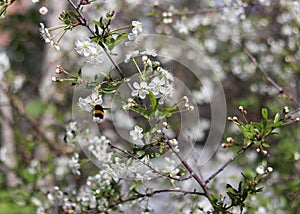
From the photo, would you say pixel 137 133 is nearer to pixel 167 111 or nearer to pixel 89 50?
pixel 167 111

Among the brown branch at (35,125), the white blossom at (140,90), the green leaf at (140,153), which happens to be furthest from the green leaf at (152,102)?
the brown branch at (35,125)

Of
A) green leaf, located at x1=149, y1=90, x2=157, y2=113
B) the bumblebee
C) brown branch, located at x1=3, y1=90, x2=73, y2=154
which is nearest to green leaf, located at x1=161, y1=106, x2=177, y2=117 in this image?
green leaf, located at x1=149, y1=90, x2=157, y2=113

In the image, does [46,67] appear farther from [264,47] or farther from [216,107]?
[264,47]

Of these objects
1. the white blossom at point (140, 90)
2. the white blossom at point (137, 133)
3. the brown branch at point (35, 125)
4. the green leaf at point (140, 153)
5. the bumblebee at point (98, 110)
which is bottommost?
the green leaf at point (140, 153)

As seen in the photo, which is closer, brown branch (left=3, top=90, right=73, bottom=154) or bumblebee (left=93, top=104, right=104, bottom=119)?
bumblebee (left=93, top=104, right=104, bottom=119)

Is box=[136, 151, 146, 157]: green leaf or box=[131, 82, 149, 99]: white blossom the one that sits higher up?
box=[131, 82, 149, 99]: white blossom

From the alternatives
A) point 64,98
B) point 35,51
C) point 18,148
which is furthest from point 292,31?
point 35,51

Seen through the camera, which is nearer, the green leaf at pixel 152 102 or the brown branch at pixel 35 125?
the green leaf at pixel 152 102

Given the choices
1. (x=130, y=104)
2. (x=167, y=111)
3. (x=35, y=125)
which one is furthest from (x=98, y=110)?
(x=35, y=125)

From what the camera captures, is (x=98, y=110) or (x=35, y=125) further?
(x=35, y=125)

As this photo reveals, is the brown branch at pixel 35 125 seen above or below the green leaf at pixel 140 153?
above

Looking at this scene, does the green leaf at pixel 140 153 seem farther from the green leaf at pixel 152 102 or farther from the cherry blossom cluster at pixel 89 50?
the cherry blossom cluster at pixel 89 50

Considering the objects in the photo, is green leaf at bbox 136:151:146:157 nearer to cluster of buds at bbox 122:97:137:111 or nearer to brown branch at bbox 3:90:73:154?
cluster of buds at bbox 122:97:137:111
